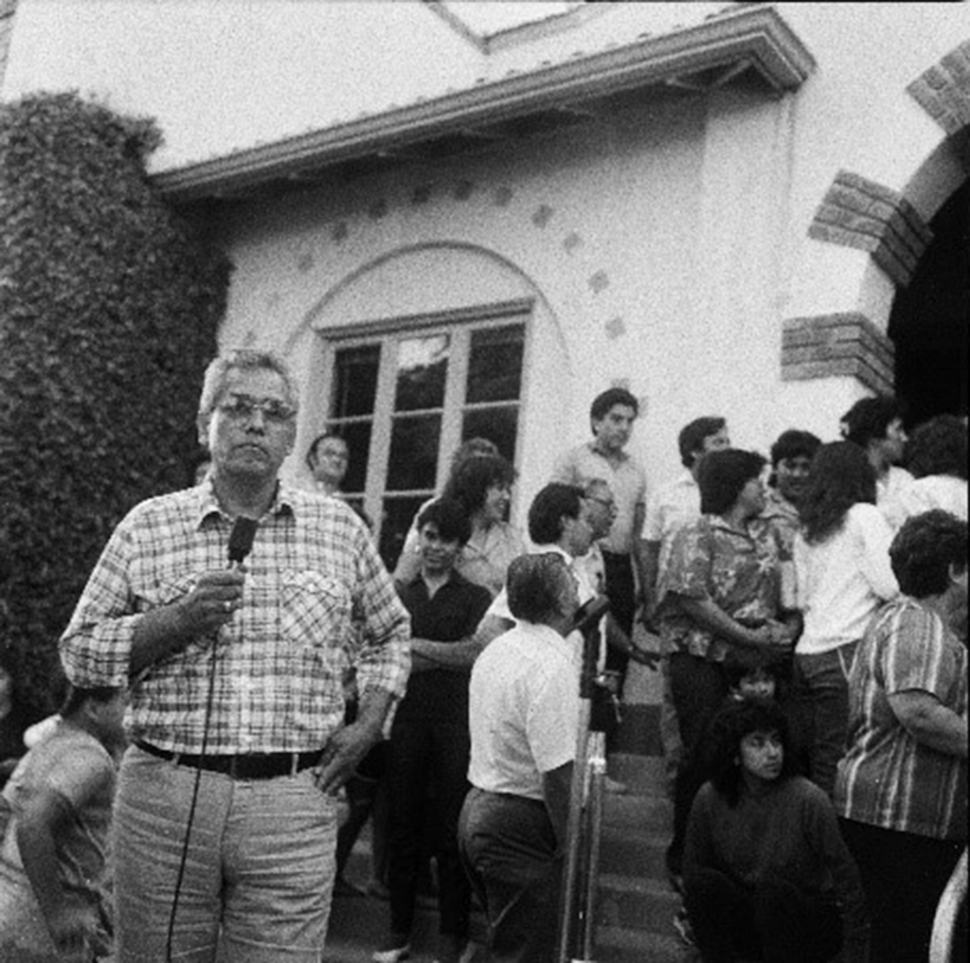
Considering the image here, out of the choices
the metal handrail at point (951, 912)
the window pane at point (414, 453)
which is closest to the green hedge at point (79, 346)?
the window pane at point (414, 453)

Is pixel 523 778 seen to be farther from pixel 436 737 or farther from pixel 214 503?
pixel 214 503

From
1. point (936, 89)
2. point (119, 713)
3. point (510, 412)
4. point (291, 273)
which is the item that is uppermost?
point (936, 89)

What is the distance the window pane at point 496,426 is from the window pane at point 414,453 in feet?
0.80

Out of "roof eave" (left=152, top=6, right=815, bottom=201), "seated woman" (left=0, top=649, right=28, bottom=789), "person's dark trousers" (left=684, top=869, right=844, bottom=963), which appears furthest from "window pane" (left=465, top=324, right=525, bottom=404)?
"person's dark trousers" (left=684, top=869, right=844, bottom=963)

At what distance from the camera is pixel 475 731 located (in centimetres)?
435

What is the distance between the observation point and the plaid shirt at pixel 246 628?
10.1 feet

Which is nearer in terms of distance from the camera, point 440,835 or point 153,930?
point 153,930

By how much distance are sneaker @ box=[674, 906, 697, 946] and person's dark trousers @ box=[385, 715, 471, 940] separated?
28.3 inches

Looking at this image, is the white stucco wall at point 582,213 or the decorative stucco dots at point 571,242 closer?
the white stucco wall at point 582,213

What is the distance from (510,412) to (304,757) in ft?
18.3

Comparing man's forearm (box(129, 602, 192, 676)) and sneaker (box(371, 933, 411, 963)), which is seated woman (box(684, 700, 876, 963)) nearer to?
sneaker (box(371, 933, 411, 963))

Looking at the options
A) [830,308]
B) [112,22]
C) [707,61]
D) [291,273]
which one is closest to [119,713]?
[830,308]

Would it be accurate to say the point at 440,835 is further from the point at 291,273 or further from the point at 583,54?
the point at 291,273

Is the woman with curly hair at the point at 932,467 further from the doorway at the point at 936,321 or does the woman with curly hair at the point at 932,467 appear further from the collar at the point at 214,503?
the doorway at the point at 936,321
